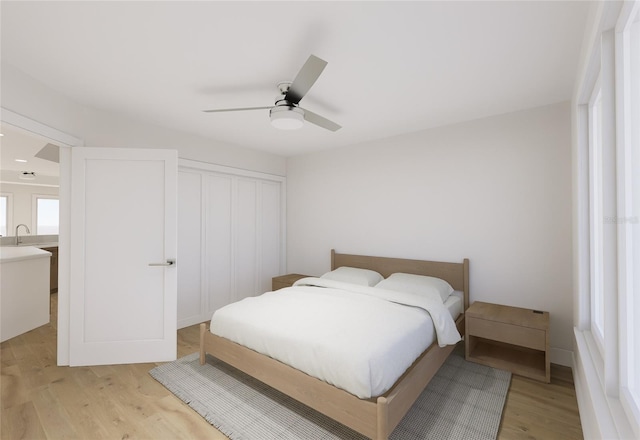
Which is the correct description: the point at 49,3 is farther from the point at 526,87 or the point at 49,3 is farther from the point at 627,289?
the point at 526,87

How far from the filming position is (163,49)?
6.12ft

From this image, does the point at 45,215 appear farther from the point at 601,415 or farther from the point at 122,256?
the point at 601,415

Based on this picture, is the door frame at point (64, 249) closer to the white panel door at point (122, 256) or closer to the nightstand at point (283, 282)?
the white panel door at point (122, 256)

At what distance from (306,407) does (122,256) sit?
7.16 ft

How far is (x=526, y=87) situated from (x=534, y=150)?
70cm

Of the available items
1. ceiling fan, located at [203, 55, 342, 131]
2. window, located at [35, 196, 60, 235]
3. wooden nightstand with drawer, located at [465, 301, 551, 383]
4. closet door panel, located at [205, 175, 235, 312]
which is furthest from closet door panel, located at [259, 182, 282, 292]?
window, located at [35, 196, 60, 235]

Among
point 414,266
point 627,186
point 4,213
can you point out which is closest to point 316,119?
point 627,186

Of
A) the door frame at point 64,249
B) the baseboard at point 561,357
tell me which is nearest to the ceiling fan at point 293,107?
the door frame at point 64,249

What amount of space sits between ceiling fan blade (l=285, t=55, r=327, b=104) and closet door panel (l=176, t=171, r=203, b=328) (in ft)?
7.47

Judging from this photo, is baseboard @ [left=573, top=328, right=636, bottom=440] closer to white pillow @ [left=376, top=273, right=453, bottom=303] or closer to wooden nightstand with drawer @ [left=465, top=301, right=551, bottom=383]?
wooden nightstand with drawer @ [left=465, top=301, right=551, bottom=383]

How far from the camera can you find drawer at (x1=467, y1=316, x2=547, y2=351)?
2.35m

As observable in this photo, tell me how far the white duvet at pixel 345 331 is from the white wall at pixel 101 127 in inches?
83.5

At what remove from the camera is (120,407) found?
81.7 inches

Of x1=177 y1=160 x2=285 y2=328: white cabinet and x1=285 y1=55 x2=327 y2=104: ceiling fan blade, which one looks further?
x1=177 y1=160 x2=285 y2=328: white cabinet
